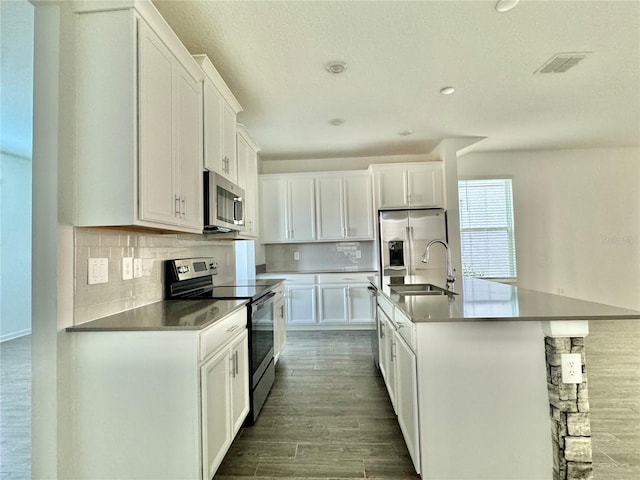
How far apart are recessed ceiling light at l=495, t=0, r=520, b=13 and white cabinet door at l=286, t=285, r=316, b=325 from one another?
11.9 feet

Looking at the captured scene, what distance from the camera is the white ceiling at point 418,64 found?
81.0 inches

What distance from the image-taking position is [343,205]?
4.97 meters

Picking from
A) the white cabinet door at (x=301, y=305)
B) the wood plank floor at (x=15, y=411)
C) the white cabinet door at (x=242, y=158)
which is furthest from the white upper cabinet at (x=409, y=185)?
the wood plank floor at (x=15, y=411)

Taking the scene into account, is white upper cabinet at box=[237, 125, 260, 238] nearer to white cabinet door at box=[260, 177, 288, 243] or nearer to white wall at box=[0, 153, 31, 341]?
white cabinet door at box=[260, 177, 288, 243]

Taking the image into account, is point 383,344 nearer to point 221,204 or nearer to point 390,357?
point 390,357

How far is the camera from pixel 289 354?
3.71 metres

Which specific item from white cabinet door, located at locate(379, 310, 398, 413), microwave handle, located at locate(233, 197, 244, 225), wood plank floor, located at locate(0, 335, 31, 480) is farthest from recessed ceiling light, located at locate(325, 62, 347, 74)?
wood plank floor, located at locate(0, 335, 31, 480)

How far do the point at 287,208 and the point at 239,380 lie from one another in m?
3.32

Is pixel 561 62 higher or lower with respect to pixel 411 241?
higher

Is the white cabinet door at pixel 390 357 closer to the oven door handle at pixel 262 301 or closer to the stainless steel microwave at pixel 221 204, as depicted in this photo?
the oven door handle at pixel 262 301

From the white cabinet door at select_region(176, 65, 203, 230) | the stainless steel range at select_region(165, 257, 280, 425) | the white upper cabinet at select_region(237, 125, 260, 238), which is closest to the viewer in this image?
the white cabinet door at select_region(176, 65, 203, 230)

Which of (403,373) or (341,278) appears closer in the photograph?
(403,373)

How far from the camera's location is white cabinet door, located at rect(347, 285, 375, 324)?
465 centimetres

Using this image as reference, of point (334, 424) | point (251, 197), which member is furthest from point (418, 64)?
point (334, 424)
